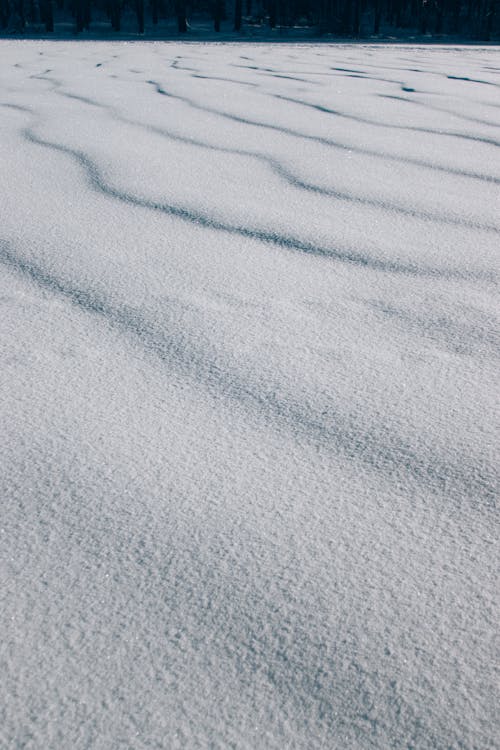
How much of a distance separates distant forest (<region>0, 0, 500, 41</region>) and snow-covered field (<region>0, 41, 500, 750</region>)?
1352 centimetres

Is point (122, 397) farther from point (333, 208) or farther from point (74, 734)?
point (333, 208)

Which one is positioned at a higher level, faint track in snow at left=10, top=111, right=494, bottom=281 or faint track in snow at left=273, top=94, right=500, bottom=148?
faint track in snow at left=10, top=111, right=494, bottom=281

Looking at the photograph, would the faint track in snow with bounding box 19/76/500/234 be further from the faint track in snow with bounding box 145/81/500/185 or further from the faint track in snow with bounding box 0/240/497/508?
the faint track in snow with bounding box 0/240/497/508

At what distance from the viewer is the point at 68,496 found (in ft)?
2.41

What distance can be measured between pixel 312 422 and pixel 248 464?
11cm

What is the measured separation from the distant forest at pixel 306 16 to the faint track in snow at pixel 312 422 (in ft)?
45.9

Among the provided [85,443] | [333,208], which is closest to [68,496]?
[85,443]

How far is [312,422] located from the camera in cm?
85

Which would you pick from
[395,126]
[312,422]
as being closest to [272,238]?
[312,422]

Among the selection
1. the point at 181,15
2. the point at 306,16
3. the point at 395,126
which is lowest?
the point at 306,16

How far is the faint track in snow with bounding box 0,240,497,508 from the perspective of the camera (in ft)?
2.49

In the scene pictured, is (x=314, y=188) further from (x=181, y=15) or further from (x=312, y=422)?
(x=181, y=15)

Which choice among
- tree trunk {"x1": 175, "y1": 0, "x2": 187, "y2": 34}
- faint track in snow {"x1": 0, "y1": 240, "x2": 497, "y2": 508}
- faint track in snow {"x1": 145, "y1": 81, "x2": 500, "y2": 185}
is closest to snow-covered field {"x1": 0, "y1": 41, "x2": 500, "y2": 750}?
faint track in snow {"x1": 0, "y1": 240, "x2": 497, "y2": 508}

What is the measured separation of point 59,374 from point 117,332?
0.48 feet
